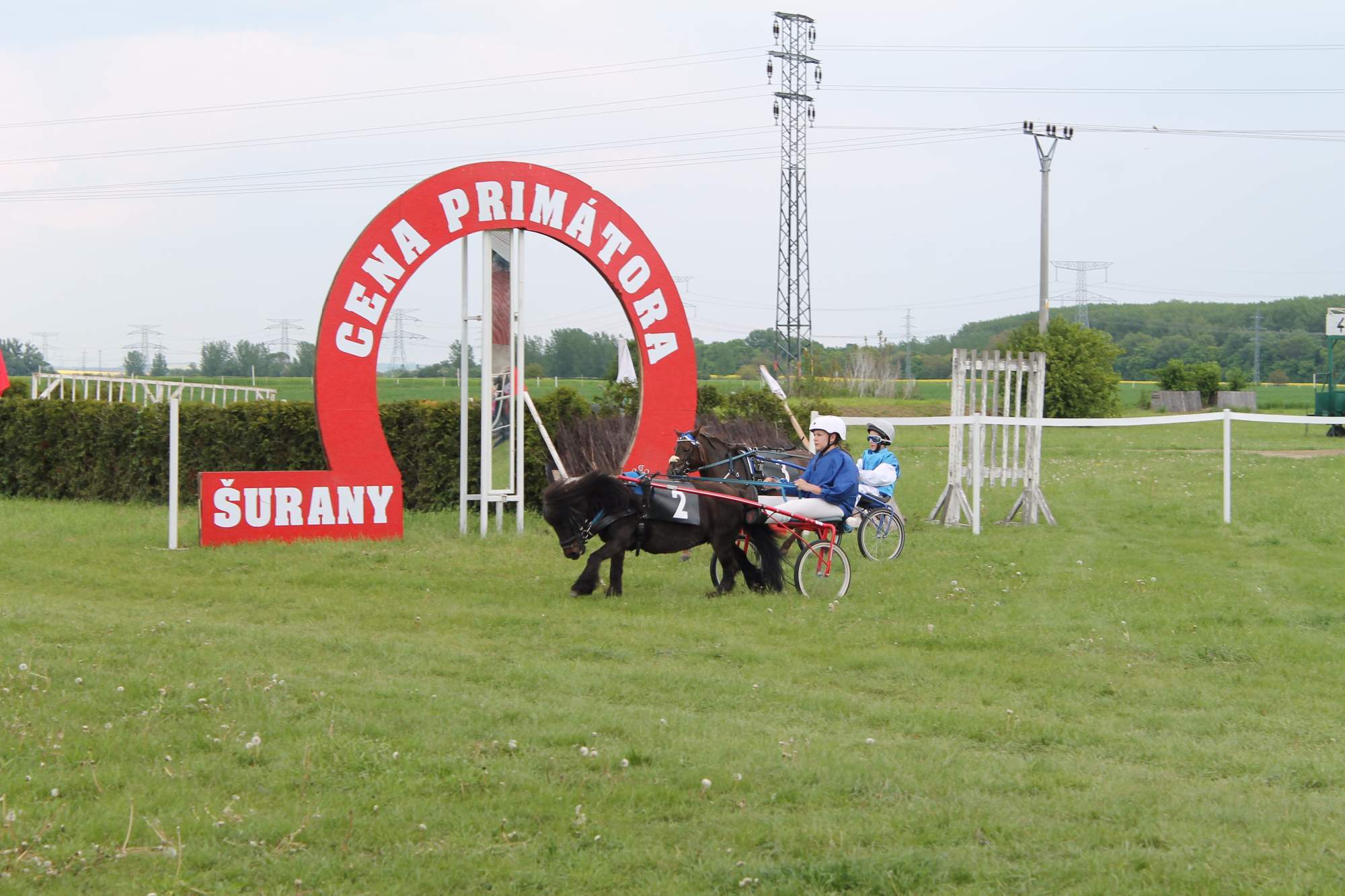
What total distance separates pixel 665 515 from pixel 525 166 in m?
5.62

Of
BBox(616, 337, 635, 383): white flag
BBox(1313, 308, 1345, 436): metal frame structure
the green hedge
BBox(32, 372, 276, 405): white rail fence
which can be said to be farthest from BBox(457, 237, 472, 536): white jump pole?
BBox(1313, 308, 1345, 436): metal frame structure

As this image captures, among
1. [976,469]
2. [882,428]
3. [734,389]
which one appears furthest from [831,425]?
[734,389]

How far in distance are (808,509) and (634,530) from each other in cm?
143

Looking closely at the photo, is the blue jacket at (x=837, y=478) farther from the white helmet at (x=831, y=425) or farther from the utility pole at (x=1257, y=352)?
the utility pole at (x=1257, y=352)

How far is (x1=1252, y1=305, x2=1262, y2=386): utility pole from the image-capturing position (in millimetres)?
73750

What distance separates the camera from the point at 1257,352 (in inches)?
2928

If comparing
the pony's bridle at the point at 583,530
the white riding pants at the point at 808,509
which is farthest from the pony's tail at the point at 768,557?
the pony's bridle at the point at 583,530

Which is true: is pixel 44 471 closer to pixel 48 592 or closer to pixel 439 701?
pixel 48 592

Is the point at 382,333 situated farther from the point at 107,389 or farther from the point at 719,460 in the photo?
the point at 107,389

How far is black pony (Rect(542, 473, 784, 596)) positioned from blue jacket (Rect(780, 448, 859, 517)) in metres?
0.57

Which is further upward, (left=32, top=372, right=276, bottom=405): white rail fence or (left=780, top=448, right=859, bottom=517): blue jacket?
(left=32, top=372, right=276, bottom=405): white rail fence

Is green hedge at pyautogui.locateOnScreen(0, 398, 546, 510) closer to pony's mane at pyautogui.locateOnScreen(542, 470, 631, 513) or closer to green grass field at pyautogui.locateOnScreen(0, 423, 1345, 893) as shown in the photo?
green grass field at pyautogui.locateOnScreen(0, 423, 1345, 893)

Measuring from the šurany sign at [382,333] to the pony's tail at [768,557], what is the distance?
4.11 meters

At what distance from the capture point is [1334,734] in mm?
6156
